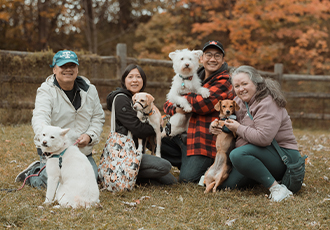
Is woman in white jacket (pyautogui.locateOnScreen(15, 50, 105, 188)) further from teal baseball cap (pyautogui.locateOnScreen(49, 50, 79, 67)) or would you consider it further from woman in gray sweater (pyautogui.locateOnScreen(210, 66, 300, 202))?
woman in gray sweater (pyautogui.locateOnScreen(210, 66, 300, 202))

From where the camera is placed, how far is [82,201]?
300 centimetres

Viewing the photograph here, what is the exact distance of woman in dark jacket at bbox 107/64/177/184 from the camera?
3977 mm

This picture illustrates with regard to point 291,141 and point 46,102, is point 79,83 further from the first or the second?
point 291,141

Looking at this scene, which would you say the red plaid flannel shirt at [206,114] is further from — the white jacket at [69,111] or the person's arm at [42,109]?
the person's arm at [42,109]

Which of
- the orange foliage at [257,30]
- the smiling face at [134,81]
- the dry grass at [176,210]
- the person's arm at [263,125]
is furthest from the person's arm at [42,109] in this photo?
the orange foliage at [257,30]

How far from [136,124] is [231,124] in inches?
46.2

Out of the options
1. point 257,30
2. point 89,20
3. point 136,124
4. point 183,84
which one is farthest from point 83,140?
point 89,20

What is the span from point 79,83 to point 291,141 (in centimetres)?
260

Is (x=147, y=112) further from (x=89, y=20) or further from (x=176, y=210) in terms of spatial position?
(x=89, y=20)

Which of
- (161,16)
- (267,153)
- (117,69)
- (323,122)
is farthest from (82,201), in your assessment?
(161,16)

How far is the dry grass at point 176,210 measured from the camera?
2789mm

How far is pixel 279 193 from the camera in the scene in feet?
11.5

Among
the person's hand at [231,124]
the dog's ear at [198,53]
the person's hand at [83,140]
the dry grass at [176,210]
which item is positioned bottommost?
the dry grass at [176,210]

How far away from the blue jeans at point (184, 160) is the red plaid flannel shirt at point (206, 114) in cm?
10
